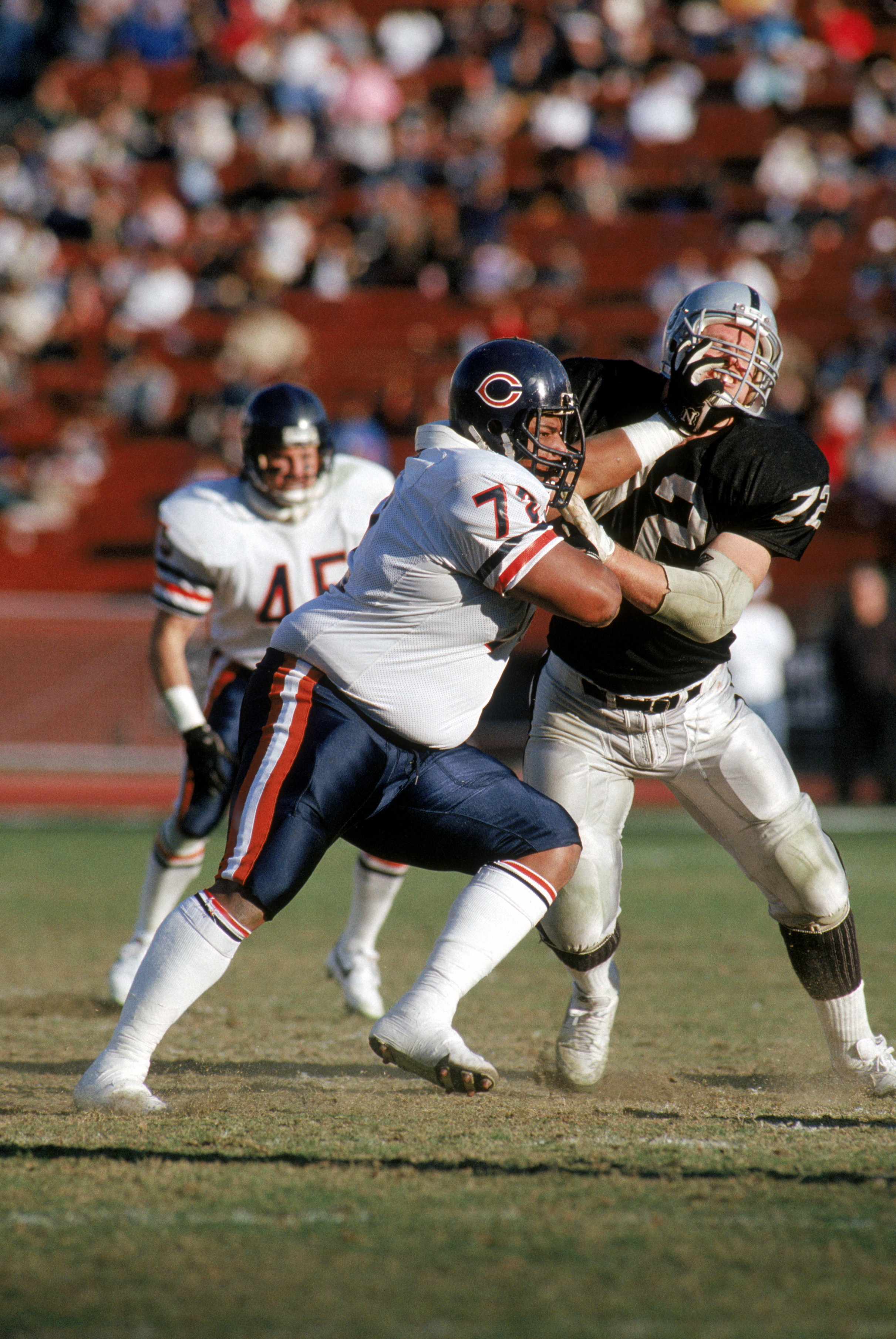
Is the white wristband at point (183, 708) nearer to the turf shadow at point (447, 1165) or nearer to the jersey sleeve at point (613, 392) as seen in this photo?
the jersey sleeve at point (613, 392)

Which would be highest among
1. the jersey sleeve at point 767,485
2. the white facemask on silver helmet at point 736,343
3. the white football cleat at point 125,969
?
the white facemask on silver helmet at point 736,343

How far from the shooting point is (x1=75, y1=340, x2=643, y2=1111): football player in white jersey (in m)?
3.29

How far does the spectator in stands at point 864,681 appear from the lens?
1138cm

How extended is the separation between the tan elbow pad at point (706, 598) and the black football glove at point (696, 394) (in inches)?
13.7

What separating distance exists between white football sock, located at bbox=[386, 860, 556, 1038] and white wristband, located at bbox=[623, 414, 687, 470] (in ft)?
3.45

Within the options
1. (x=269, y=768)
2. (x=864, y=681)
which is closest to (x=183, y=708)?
(x=269, y=768)

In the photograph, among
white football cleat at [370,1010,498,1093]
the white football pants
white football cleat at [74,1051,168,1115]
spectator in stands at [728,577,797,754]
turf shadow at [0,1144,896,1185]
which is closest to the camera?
turf shadow at [0,1144,896,1185]

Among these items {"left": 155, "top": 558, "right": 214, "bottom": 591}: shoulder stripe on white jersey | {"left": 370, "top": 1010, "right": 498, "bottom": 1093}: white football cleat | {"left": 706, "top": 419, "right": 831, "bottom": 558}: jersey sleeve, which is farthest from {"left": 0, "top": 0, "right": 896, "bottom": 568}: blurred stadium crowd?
{"left": 370, "top": 1010, "right": 498, "bottom": 1093}: white football cleat

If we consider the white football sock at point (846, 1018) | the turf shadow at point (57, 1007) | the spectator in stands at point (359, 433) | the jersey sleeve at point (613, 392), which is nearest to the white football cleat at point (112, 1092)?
the turf shadow at point (57, 1007)

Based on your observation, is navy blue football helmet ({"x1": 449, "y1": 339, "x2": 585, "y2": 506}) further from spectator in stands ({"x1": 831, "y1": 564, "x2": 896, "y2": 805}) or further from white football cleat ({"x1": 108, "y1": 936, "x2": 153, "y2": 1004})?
spectator in stands ({"x1": 831, "y1": 564, "x2": 896, "y2": 805})

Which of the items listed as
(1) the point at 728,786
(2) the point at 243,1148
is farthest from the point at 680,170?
(2) the point at 243,1148

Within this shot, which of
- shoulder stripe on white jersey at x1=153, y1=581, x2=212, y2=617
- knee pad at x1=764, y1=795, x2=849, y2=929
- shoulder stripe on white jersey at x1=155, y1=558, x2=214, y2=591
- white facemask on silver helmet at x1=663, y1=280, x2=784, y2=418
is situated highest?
white facemask on silver helmet at x1=663, y1=280, x2=784, y2=418

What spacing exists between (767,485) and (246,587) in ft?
6.60

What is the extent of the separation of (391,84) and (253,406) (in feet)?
42.9
